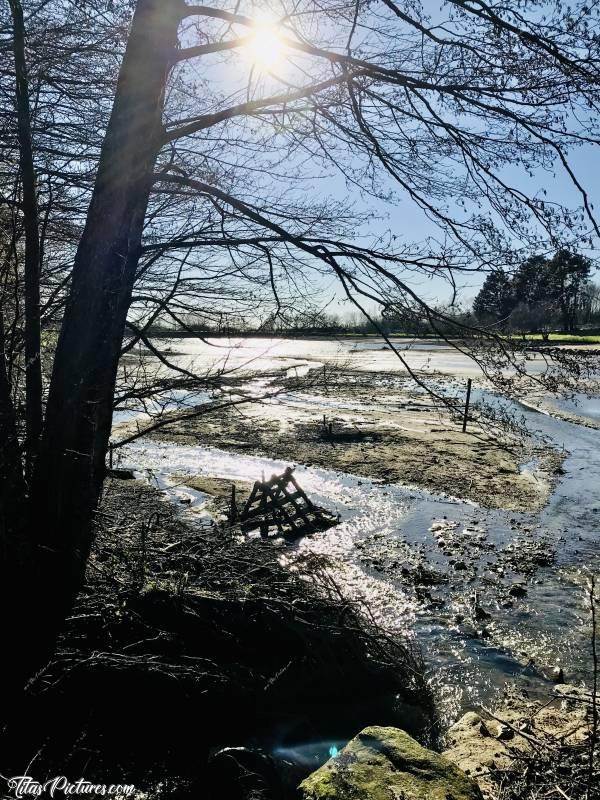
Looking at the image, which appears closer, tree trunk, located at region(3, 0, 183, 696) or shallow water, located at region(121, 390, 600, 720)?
tree trunk, located at region(3, 0, 183, 696)

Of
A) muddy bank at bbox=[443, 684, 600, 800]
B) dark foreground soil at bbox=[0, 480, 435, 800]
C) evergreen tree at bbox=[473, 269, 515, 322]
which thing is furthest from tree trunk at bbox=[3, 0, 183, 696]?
muddy bank at bbox=[443, 684, 600, 800]

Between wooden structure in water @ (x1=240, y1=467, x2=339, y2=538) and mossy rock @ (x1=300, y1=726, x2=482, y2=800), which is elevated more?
mossy rock @ (x1=300, y1=726, x2=482, y2=800)

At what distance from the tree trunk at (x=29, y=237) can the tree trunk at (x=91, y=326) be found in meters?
0.87

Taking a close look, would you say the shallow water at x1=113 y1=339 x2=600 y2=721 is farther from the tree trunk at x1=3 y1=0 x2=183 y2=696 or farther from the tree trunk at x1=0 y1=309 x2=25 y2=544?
the tree trunk at x1=0 y1=309 x2=25 y2=544

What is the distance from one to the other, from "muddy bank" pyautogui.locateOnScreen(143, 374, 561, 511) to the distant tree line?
5267mm

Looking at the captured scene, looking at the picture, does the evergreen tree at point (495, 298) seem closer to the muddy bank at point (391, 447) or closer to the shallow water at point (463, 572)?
the shallow water at point (463, 572)

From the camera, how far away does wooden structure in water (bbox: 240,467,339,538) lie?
9469 millimetres

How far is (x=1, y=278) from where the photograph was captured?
5.64 meters

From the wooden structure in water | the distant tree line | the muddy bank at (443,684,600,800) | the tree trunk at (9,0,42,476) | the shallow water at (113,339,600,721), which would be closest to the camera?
the muddy bank at (443,684,600,800)

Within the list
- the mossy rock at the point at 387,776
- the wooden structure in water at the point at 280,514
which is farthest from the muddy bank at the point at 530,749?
the wooden structure in water at the point at 280,514

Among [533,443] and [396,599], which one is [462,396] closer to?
[533,443]

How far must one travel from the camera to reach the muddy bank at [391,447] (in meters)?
12.6

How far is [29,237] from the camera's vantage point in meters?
5.34

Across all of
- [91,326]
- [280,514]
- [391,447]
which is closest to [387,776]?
[91,326]
